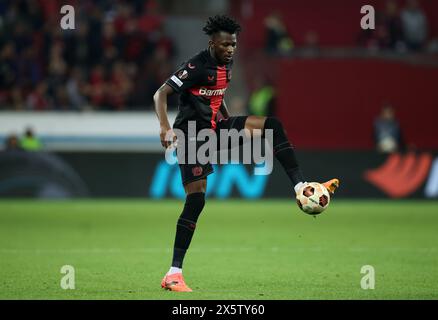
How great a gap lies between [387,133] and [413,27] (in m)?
3.13

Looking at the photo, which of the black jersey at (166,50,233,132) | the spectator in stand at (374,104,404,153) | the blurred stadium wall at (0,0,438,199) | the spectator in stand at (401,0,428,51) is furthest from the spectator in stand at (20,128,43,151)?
the black jersey at (166,50,233,132)

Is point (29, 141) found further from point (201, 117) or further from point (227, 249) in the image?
point (201, 117)

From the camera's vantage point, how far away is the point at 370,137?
875 inches

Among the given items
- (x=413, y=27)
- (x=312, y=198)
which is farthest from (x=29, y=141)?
(x=312, y=198)

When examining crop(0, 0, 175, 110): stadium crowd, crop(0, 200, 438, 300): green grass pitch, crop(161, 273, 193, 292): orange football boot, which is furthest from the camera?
crop(0, 0, 175, 110): stadium crowd

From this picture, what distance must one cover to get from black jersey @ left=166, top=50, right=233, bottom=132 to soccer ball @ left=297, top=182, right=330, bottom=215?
1047mm

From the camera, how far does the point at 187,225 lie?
821 centimetres

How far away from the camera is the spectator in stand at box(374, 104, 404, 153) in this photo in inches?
810

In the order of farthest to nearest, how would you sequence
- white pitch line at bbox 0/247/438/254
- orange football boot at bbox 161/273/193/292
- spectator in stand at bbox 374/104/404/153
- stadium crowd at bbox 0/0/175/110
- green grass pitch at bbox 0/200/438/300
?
stadium crowd at bbox 0/0/175/110 → spectator in stand at bbox 374/104/404/153 → white pitch line at bbox 0/247/438/254 → green grass pitch at bbox 0/200/438/300 → orange football boot at bbox 161/273/193/292

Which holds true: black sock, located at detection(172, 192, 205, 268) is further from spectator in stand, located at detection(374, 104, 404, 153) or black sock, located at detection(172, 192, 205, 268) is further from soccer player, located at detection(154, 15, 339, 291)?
spectator in stand, located at detection(374, 104, 404, 153)

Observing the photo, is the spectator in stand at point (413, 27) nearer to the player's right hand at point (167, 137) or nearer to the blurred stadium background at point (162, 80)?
the blurred stadium background at point (162, 80)

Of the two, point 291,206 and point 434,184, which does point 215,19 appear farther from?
point 434,184

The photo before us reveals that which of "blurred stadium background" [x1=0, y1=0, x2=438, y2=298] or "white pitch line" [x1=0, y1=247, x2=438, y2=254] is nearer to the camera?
"white pitch line" [x1=0, y1=247, x2=438, y2=254]

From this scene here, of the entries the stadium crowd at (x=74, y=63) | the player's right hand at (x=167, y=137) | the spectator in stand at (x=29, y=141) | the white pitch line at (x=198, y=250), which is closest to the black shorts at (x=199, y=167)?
the player's right hand at (x=167, y=137)
